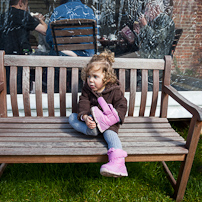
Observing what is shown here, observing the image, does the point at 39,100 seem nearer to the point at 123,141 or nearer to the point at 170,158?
the point at 123,141

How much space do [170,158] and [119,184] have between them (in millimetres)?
655

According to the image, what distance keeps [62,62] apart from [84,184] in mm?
1254

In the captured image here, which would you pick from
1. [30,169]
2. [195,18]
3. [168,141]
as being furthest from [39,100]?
[195,18]

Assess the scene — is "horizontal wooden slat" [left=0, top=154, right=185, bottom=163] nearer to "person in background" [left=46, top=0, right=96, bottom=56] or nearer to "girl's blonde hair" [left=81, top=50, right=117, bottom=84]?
"girl's blonde hair" [left=81, top=50, right=117, bottom=84]

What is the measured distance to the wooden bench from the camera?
1566mm

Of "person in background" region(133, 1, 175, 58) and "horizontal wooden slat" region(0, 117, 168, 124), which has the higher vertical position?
"person in background" region(133, 1, 175, 58)

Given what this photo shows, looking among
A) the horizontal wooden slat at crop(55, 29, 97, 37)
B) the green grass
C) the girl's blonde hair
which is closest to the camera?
the girl's blonde hair

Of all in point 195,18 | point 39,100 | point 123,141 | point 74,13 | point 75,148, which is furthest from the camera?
point 195,18

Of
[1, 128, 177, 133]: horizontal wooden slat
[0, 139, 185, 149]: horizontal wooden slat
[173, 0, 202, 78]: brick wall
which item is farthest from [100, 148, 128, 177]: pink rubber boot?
[173, 0, 202, 78]: brick wall

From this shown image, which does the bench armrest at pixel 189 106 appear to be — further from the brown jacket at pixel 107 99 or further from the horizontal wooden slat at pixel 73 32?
the horizontal wooden slat at pixel 73 32

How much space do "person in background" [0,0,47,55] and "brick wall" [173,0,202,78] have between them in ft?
6.53

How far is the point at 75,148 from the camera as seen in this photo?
5.23 ft

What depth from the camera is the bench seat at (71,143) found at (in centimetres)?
155

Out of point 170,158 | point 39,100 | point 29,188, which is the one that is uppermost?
point 39,100
